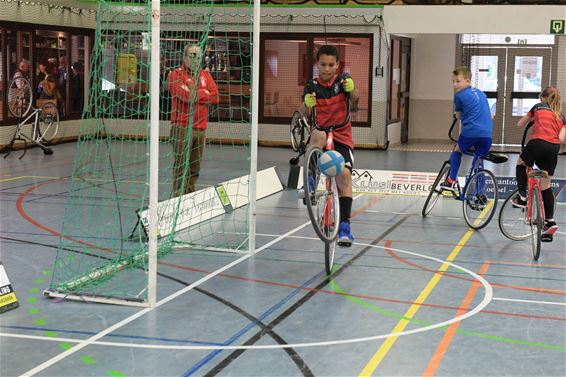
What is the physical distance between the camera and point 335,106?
23.4 ft

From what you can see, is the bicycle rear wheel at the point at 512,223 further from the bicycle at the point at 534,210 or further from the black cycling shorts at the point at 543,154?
the black cycling shorts at the point at 543,154

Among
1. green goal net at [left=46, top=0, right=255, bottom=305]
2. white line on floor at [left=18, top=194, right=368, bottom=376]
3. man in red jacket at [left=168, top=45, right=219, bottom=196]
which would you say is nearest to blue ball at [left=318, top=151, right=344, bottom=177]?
green goal net at [left=46, top=0, right=255, bottom=305]

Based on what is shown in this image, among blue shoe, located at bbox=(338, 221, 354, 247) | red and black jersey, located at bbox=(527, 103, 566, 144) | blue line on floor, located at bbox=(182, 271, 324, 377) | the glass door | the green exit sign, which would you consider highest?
the green exit sign

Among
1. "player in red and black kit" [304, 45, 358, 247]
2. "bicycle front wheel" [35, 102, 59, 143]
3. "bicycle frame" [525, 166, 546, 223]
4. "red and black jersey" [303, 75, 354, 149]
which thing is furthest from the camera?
"bicycle front wheel" [35, 102, 59, 143]

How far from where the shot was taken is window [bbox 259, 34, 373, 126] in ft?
60.4

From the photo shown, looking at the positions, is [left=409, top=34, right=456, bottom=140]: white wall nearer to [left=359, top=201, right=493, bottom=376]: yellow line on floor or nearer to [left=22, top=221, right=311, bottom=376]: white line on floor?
[left=359, top=201, right=493, bottom=376]: yellow line on floor

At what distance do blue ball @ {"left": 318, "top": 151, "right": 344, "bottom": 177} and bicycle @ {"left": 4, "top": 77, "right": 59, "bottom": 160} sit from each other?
10.2m

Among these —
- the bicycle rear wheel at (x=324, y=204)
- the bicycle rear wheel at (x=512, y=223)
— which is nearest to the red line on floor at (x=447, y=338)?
the bicycle rear wheel at (x=324, y=204)

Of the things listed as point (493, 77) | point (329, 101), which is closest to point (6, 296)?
point (329, 101)

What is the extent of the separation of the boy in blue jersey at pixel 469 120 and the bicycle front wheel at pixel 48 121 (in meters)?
9.83

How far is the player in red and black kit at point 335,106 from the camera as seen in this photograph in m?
6.99

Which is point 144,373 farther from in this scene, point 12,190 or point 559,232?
point 12,190

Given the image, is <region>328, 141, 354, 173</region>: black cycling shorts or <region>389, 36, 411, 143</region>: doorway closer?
<region>328, 141, 354, 173</region>: black cycling shorts

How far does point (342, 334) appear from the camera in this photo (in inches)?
209
